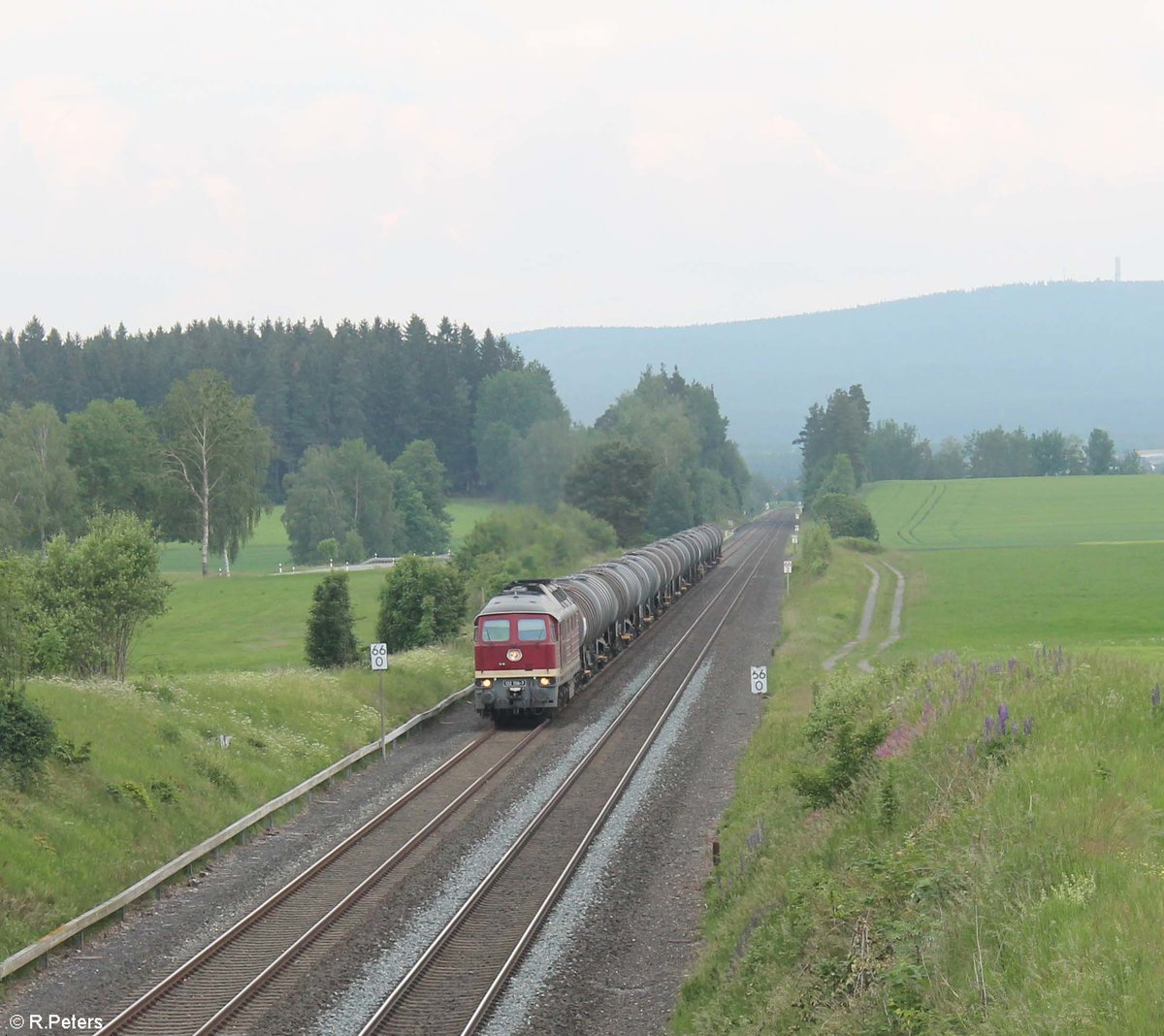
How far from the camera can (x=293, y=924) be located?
56.7ft

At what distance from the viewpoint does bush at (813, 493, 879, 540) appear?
115312 millimetres

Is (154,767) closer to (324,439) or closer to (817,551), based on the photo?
(817,551)

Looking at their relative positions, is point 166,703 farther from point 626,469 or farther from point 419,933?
point 626,469

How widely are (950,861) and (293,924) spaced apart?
383 inches

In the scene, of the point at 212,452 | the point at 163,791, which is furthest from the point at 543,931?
the point at 212,452

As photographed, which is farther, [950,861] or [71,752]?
[71,752]

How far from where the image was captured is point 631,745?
29578 millimetres

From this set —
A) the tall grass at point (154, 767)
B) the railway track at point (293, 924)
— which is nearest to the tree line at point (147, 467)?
the tall grass at point (154, 767)

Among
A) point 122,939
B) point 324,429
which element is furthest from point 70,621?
point 324,429

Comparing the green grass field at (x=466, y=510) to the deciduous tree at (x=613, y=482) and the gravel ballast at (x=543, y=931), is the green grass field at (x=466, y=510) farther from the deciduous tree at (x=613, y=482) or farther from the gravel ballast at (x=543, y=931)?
the gravel ballast at (x=543, y=931)

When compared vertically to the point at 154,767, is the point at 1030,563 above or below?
below

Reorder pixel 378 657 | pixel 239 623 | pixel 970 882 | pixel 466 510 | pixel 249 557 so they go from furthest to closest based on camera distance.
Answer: pixel 466 510 → pixel 249 557 → pixel 239 623 → pixel 378 657 → pixel 970 882

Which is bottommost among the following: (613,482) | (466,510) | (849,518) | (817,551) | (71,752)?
(71,752)

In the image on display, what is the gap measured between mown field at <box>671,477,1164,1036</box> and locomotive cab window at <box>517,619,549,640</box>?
299 inches
